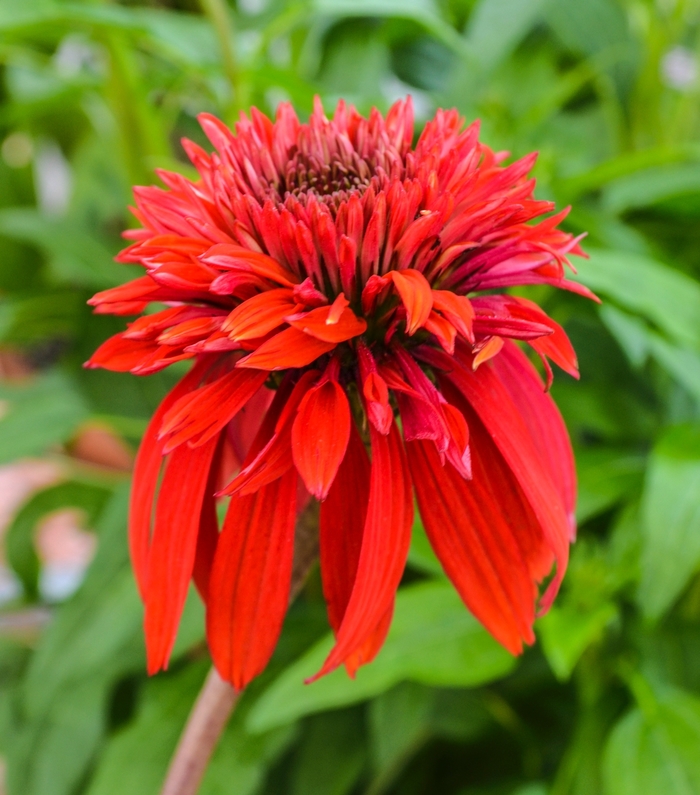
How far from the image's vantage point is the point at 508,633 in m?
0.17

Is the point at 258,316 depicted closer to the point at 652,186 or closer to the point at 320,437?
the point at 320,437

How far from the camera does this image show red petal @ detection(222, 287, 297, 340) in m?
0.15

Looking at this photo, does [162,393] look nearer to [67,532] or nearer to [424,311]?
[424,311]

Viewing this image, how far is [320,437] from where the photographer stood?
0.15 meters

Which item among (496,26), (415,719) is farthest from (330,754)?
(496,26)

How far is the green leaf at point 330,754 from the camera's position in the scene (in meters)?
0.40

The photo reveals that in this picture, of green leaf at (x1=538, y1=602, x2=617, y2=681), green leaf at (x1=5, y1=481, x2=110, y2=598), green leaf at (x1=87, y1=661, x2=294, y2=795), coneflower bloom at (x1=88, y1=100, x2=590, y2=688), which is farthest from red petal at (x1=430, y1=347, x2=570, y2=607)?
green leaf at (x1=5, y1=481, x2=110, y2=598)

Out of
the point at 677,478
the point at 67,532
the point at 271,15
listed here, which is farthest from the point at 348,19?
the point at 67,532

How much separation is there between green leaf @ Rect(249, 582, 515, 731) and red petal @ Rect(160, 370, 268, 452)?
0.18 m

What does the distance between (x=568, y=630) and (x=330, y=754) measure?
0.61ft

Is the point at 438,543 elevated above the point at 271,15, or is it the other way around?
the point at 271,15

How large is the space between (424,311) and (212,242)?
0.19 ft

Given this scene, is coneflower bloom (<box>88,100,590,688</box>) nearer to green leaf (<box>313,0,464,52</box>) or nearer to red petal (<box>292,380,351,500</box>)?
red petal (<box>292,380,351,500</box>)

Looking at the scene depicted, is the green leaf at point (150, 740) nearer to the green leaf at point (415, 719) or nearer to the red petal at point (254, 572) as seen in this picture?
the green leaf at point (415, 719)
